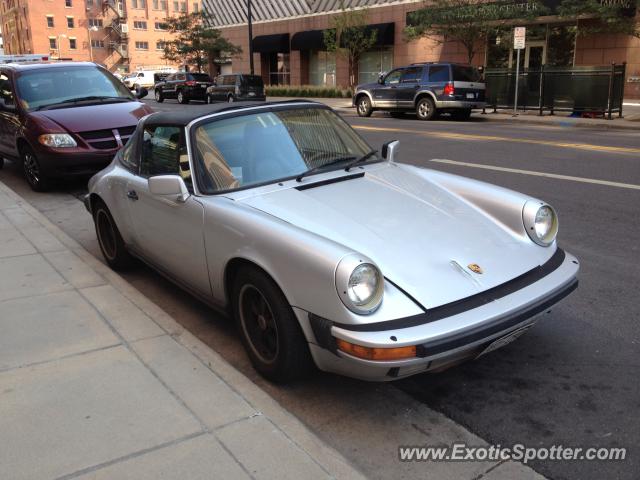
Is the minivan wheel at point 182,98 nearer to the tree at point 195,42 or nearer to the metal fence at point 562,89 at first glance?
the tree at point 195,42

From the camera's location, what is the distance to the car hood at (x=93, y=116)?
8328 mm

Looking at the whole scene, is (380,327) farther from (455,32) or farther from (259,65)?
(259,65)

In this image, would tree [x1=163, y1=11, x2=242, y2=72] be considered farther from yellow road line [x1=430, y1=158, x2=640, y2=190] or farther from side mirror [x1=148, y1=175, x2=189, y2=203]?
side mirror [x1=148, y1=175, x2=189, y2=203]

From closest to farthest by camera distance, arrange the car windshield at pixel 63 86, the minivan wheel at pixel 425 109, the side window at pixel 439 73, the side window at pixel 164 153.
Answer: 1. the side window at pixel 164 153
2. the car windshield at pixel 63 86
3. the side window at pixel 439 73
4. the minivan wheel at pixel 425 109

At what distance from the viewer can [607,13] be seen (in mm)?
20219

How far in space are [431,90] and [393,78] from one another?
6.33 feet

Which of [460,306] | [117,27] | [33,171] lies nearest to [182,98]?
[33,171]

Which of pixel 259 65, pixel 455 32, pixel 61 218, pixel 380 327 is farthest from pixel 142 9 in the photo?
pixel 380 327

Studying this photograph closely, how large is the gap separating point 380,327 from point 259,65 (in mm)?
43873

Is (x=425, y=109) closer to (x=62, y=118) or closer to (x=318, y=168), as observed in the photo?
(x=62, y=118)

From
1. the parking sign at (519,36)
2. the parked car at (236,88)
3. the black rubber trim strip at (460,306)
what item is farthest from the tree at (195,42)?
the black rubber trim strip at (460,306)

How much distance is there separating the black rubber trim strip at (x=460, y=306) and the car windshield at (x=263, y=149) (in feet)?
4.77

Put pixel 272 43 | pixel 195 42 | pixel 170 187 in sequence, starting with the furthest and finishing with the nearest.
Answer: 1. pixel 195 42
2. pixel 272 43
3. pixel 170 187

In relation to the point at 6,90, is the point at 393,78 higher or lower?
higher
